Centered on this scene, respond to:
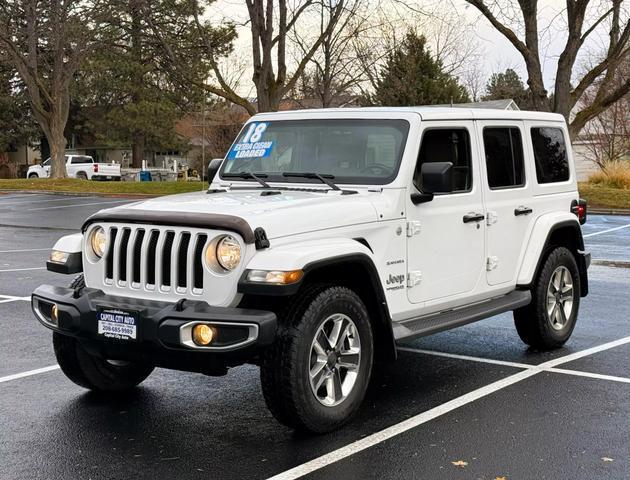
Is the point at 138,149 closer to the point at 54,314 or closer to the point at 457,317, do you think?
the point at 457,317

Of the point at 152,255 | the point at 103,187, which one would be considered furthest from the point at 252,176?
the point at 103,187

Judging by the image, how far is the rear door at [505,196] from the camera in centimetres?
647

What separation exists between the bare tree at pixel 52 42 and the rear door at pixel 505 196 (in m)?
27.2

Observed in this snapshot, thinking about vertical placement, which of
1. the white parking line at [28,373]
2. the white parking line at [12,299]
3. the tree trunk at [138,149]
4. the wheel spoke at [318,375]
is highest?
the tree trunk at [138,149]

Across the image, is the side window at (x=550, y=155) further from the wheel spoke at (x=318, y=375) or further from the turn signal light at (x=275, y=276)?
the turn signal light at (x=275, y=276)

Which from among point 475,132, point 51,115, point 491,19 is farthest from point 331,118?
point 51,115

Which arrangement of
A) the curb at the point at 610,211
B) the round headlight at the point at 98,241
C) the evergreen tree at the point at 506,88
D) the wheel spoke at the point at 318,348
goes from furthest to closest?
the evergreen tree at the point at 506,88 → the curb at the point at 610,211 → the round headlight at the point at 98,241 → the wheel spoke at the point at 318,348

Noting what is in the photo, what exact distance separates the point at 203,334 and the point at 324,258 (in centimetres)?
80

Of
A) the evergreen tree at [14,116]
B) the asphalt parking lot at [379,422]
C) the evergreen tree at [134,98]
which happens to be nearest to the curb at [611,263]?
the asphalt parking lot at [379,422]

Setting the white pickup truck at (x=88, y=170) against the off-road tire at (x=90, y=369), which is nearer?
the off-road tire at (x=90, y=369)

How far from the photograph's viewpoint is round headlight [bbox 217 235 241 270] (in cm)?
469

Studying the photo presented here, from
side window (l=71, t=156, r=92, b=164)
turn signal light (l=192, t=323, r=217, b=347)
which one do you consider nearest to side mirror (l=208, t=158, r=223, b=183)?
turn signal light (l=192, t=323, r=217, b=347)

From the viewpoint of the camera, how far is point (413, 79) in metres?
42.2

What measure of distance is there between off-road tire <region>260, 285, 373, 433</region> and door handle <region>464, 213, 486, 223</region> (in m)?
1.50
